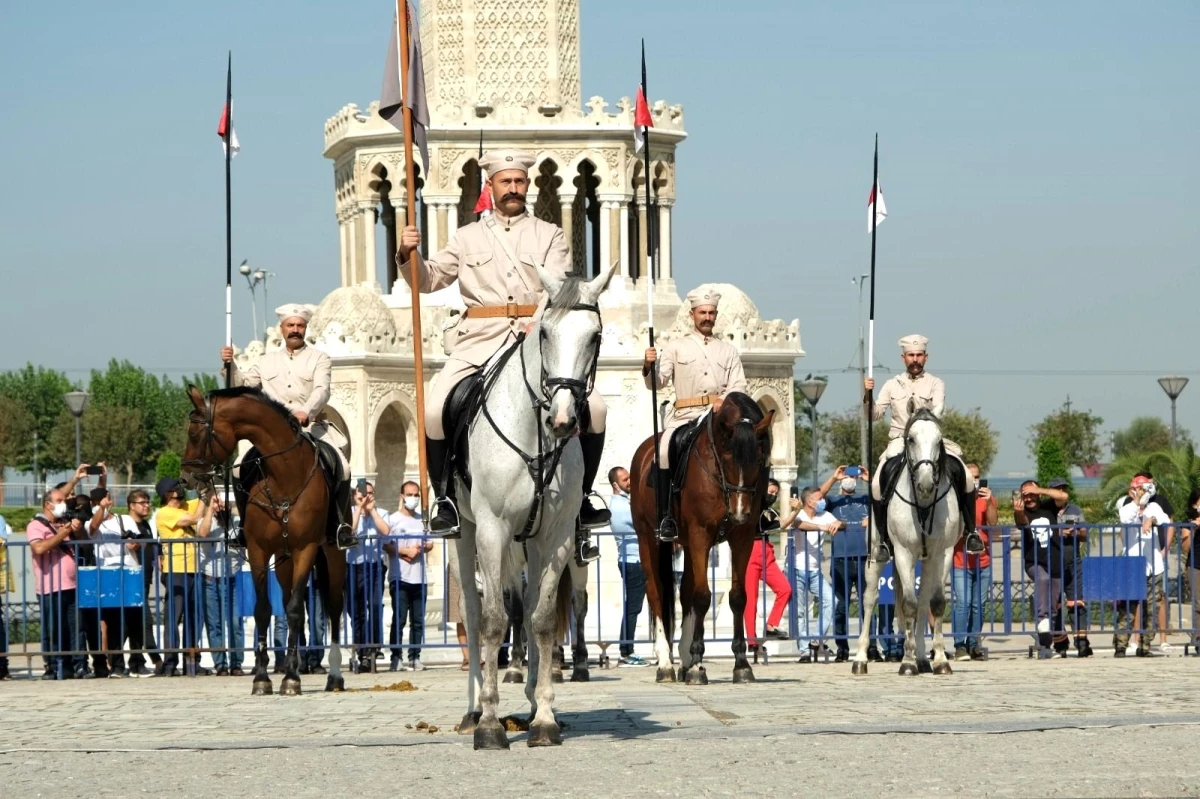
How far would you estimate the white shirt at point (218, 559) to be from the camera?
65.0 feet

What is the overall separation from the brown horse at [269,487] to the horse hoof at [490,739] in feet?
17.9

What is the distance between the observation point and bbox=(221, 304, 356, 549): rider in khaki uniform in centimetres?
1739

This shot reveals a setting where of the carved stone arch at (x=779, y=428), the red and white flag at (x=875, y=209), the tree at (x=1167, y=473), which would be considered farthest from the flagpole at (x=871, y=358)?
the carved stone arch at (x=779, y=428)

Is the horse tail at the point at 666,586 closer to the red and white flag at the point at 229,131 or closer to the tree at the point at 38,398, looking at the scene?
the red and white flag at the point at 229,131

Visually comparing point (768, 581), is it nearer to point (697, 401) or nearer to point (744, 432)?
point (697, 401)

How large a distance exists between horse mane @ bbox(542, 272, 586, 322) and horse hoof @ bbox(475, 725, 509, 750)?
83.3 inches

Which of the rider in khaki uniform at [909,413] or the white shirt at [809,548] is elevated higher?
the rider in khaki uniform at [909,413]

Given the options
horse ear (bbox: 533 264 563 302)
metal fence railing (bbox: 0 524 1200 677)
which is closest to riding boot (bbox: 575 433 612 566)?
horse ear (bbox: 533 264 563 302)

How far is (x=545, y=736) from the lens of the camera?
1106 cm

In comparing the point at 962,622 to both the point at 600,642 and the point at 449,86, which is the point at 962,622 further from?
the point at 449,86

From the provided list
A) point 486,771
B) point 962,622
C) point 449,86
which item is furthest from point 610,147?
point 486,771

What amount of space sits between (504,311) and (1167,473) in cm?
3030

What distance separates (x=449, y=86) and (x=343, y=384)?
30.7 feet

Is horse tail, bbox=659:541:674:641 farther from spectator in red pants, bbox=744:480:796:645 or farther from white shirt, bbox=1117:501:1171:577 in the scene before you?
white shirt, bbox=1117:501:1171:577
